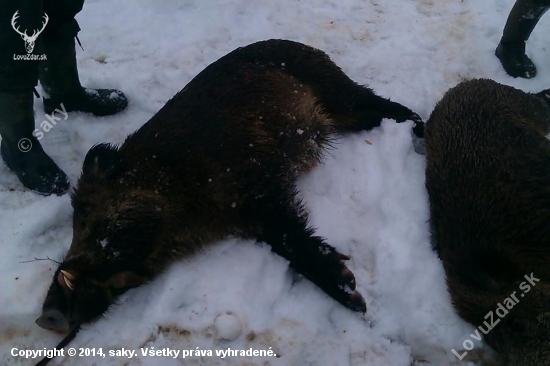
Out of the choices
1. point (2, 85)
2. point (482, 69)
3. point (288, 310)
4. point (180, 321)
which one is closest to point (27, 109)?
point (2, 85)

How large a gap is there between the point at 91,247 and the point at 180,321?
2.21 feet

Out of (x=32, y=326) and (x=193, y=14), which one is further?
(x=193, y=14)

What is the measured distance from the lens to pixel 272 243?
10.5 feet

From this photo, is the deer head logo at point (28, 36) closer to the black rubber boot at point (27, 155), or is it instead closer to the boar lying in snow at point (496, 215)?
the black rubber boot at point (27, 155)

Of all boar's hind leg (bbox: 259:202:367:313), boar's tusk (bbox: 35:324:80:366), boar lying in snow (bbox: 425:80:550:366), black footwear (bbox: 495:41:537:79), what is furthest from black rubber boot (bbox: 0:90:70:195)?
black footwear (bbox: 495:41:537:79)

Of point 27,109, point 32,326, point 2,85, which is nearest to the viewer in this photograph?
point 32,326

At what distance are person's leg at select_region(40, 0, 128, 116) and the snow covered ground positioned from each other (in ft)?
0.35

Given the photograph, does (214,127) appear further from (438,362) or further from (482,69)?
(482,69)

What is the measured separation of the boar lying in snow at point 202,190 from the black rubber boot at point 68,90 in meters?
0.83

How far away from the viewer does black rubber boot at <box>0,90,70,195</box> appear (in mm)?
3268

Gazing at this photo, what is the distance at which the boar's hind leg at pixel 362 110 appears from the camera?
3.99 meters

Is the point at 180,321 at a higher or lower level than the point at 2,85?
lower

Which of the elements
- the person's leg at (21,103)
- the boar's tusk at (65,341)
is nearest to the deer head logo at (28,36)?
the person's leg at (21,103)

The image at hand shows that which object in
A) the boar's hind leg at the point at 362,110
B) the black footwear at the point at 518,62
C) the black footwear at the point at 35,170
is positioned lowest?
the black footwear at the point at 35,170
